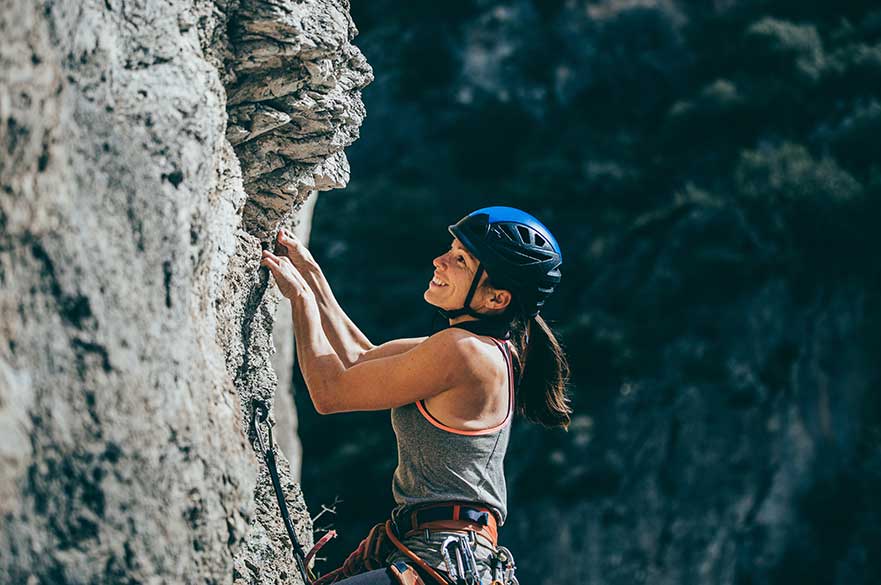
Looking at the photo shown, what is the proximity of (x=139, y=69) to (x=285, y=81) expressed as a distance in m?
1.03

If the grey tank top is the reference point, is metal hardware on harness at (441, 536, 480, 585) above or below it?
below

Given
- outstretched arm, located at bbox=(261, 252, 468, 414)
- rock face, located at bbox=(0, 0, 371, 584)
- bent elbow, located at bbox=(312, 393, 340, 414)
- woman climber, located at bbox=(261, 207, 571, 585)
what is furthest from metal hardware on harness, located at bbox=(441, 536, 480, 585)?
rock face, located at bbox=(0, 0, 371, 584)

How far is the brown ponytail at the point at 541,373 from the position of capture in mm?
4023

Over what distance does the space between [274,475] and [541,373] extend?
1102mm

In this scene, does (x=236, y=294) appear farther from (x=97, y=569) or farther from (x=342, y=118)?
(x=97, y=569)

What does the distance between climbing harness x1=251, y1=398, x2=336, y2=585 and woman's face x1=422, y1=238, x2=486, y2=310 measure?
2.90 feet

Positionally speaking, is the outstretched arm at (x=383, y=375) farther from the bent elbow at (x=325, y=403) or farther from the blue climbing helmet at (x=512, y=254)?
the blue climbing helmet at (x=512, y=254)

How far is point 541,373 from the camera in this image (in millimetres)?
4051

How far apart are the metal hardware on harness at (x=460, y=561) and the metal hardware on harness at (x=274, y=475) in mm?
778

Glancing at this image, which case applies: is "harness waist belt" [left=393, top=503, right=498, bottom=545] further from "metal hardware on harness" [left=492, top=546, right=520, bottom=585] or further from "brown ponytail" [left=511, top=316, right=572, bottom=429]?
"brown ponytail" [left=511, top=316, right=572, bottom=429]

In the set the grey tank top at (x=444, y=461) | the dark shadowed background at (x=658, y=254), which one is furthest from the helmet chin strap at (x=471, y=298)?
the dark shadowed background at (x=658, y=254)

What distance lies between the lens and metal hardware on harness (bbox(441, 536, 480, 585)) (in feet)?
11.3

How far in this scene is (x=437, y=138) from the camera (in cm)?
1978

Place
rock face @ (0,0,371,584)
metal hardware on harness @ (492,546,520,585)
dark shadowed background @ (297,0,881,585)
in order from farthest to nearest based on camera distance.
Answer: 1. dark shadowed background @ (297,0,881,585)
2. metal hardware on harness @ (492,546,520,585)
3. rock face @ (0,0,371,584)
